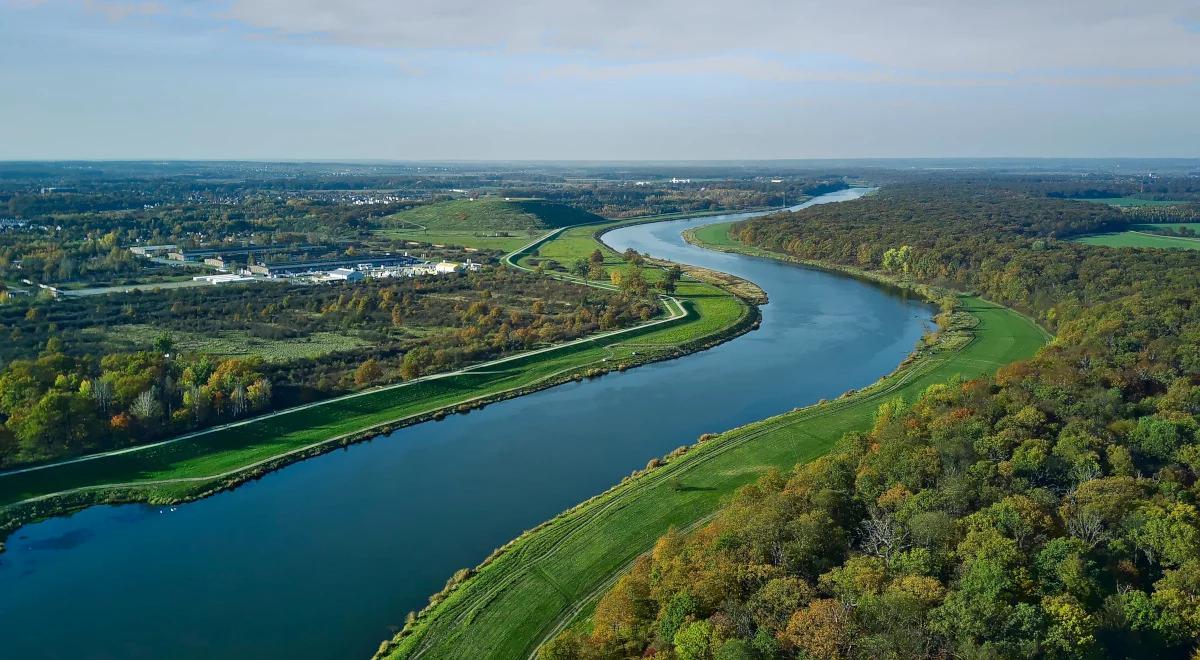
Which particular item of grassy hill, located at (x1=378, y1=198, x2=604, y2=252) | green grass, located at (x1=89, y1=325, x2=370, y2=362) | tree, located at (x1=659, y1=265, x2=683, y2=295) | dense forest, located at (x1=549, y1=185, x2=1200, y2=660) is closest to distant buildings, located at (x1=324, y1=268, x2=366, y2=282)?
green grass, located at (x1=89, y1=325, x2=370, y2=362)

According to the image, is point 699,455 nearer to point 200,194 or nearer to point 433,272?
point 433,272

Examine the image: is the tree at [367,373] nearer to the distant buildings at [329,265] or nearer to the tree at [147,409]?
the tree at [147,409]

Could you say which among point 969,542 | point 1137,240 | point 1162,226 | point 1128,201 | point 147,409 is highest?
point 1128,201

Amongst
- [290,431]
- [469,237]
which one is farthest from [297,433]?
[469,237]

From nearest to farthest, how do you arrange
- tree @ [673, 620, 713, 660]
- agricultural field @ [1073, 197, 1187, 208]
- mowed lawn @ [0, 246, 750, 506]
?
tree @ [673, 620, 713, 660] < mowed lawn @ [0, 246, 750, 506] < agricultural field @ [1073, 197, 1187, 208]

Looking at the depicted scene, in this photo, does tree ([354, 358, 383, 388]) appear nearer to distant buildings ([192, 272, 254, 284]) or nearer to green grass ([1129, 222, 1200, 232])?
distant buildings ([192, 272, 254, 284])

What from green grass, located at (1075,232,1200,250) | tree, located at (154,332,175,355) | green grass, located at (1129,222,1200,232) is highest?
green grass, located at (1129,222,1200,232)

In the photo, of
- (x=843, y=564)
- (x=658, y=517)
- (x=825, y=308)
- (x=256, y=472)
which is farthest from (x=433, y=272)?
(x=843, y=564)

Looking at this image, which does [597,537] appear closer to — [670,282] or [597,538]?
[597,538]
